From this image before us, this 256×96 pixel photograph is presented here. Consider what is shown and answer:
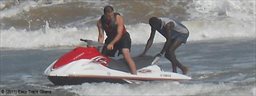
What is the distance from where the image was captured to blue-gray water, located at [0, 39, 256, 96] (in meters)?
10.4

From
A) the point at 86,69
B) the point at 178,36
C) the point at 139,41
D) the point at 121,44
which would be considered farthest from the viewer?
the point at 139,41

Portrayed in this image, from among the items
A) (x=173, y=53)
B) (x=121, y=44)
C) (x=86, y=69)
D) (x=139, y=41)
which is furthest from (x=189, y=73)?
(x=139, y=41)

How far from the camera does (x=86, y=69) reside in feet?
34.9

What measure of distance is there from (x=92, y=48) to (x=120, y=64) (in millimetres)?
594

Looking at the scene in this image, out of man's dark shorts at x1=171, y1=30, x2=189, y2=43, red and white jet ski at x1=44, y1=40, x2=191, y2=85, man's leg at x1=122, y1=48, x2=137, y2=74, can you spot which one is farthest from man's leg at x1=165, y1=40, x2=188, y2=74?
man's leg at x1=122, y1=48, x2=137, y2=74

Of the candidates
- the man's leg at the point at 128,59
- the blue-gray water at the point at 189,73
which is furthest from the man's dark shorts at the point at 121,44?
the blue-gray water at the point at 189,73

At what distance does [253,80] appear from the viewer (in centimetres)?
1131

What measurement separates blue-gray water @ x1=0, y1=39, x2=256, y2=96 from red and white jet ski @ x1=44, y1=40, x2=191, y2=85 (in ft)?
0.41

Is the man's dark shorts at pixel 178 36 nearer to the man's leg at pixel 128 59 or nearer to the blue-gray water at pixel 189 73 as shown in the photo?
the blue-gray water at pixel 189 73

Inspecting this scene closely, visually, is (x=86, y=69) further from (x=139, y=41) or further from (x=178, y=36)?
(x=139, y=41)

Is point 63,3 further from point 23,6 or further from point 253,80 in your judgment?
point 253,80

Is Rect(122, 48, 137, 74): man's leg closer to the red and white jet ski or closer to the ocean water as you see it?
the red and white jet ski

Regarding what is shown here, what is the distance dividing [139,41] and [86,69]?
10822 millimetres

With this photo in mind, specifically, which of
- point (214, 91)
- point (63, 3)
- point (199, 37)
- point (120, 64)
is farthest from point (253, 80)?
point (63, 3)
